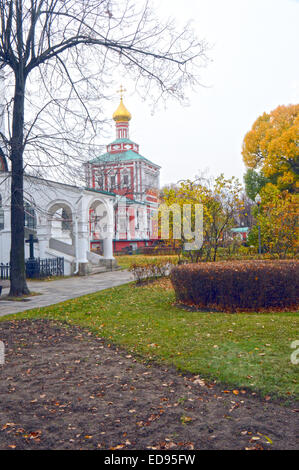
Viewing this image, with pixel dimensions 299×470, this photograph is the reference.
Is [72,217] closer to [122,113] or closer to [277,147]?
[277,147]

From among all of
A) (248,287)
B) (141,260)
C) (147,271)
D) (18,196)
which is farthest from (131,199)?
(248,287)

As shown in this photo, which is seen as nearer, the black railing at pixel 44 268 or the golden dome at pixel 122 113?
the black railing at pixel 44 268

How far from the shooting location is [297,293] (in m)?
8.56

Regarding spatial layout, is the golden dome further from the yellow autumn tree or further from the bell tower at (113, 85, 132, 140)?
the yellow autumn tree

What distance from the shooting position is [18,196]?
1121 centimetres

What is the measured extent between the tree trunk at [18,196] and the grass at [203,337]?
239 cm

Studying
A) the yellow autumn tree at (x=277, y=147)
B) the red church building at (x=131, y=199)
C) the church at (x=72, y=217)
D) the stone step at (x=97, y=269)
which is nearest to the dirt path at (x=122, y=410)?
the church at (x=72, y=217)

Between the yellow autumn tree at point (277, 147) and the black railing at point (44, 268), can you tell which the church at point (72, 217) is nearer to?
the black railing at point (44, 268)

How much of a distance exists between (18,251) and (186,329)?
6.82m

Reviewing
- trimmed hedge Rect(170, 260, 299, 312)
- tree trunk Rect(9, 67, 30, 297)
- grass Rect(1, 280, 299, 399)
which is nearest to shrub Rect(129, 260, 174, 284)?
grass Rect(1, 280, 299, 399)

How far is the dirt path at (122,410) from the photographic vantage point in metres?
3.30

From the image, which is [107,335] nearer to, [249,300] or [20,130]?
[249,300]
